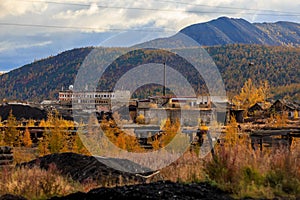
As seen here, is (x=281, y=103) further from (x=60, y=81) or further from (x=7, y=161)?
(x=60, y=81)

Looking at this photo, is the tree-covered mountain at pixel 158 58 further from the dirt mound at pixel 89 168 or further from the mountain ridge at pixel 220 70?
the dirt mound at pixel 89 168

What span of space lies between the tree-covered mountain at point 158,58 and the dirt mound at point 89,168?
90.5 metres

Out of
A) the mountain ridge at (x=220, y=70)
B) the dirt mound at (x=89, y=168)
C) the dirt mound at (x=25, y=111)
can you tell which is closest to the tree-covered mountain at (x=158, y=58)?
the mountain ridge at (x=220, y=70)

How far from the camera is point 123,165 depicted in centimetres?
1453

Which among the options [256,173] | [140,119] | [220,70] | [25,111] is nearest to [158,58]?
[220,70]

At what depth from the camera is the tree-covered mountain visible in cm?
11591

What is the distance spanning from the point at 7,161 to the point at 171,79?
279 feet

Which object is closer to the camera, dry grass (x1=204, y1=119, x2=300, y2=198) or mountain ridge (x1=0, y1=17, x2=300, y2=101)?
dry grass (x1=204, y1=119, x2=300, y2=198)

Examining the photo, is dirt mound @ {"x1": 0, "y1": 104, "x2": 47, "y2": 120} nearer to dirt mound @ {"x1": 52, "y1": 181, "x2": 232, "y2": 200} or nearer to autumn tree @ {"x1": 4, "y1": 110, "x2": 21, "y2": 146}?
autumn tree @ {"x1": 4, "y1": 110, "x2": 21, "y2": 146}

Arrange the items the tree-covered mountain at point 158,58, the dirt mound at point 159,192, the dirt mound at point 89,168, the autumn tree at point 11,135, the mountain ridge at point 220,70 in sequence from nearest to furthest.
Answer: the dirt mound at point 159,192, the dirt mound at point 89,168, the autumn tree at point 11,135, the tree-covered mountain at point 158,58, the mountain ridge at point 220,70

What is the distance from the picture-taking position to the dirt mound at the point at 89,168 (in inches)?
469

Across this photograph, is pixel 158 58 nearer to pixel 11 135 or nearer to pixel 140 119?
pixel 140 119

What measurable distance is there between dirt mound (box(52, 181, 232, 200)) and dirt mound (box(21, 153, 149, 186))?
8.97ft

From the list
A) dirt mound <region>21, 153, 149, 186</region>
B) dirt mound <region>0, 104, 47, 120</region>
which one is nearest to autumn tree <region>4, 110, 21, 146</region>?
dirt mound <region>21, 153, 149, 186</region>
